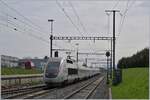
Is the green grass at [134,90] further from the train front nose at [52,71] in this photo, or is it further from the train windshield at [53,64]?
the train windshield at [53,64]

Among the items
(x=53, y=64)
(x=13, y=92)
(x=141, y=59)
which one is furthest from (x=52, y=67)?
(x=141, y=59)

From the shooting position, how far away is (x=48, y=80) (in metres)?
38.4

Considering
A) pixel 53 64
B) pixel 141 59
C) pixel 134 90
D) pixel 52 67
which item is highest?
pixel 141 59

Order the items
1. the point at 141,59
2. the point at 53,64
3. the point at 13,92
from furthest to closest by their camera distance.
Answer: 1. the point at 141,59
2. the point at 53,64
3. the point at 13,92

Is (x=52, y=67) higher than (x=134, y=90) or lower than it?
higher

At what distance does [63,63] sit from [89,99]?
1559 centimetres

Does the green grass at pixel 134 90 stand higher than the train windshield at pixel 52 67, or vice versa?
the train windshield at pixel 52 67

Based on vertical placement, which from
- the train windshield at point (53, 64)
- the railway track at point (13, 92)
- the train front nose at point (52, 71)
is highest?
the train windshield at point (53, 64)

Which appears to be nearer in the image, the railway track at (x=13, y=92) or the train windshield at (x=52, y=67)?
the railway track at (x=13, y=92)

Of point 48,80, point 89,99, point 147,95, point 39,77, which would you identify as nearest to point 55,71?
point 48,80

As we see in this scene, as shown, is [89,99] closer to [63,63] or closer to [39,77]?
[63,63]

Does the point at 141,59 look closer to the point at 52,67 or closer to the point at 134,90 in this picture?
the point at 52,67

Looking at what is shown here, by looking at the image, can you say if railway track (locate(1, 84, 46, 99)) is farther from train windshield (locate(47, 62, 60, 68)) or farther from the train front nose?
train windshield (locate(47, 62, 60, 68))

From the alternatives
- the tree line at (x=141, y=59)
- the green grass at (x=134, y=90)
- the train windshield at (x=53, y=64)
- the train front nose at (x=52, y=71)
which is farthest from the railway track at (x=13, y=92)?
the tree line at (x=141, y=59)
